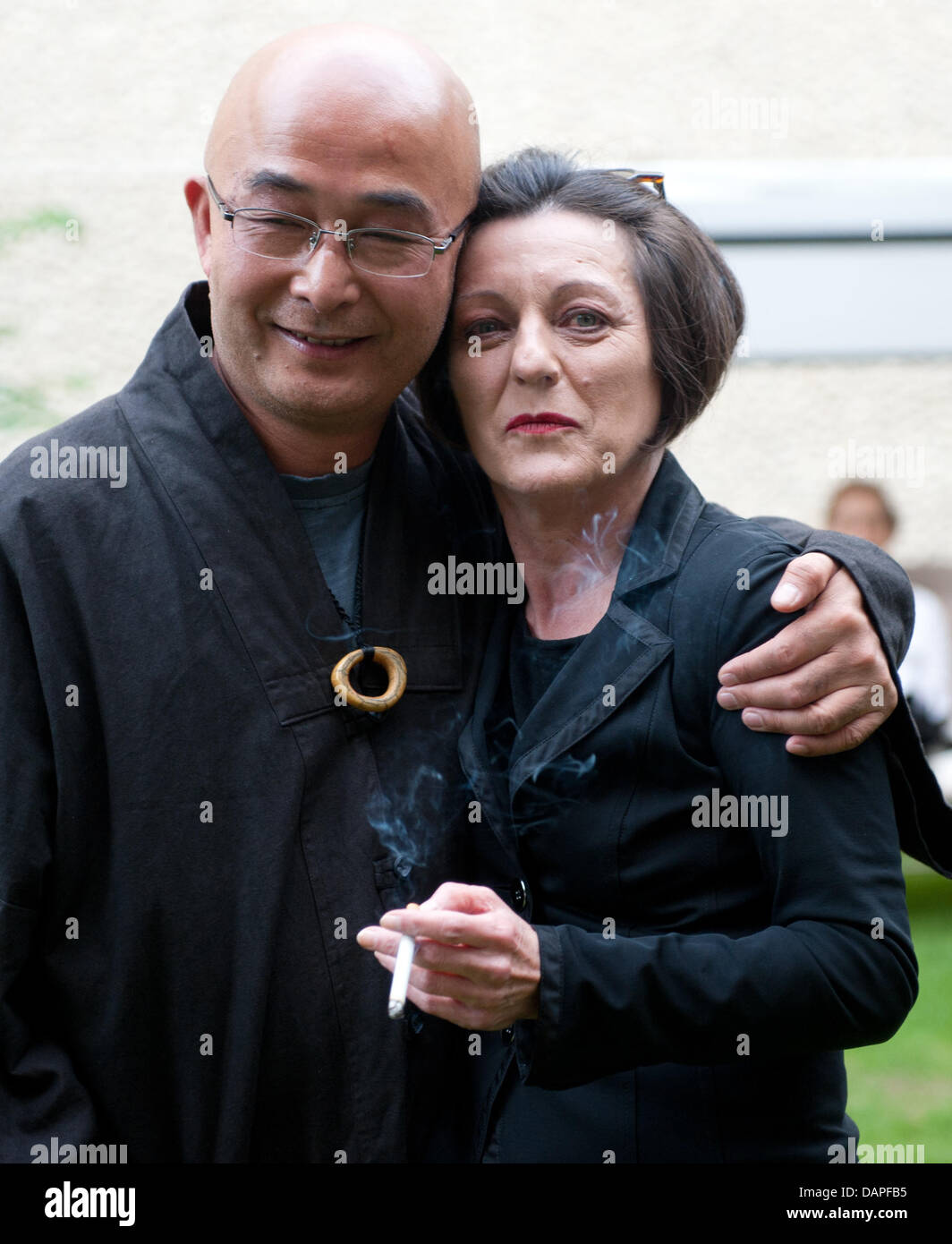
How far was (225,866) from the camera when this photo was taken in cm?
212

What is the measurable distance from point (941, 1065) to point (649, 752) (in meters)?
4.29

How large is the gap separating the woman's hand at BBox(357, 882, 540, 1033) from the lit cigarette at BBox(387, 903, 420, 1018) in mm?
13

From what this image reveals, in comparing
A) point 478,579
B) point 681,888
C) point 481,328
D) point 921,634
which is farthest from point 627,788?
point 921,634

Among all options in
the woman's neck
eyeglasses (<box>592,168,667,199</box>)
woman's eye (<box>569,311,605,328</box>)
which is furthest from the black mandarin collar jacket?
eyeglasses (<box>592,168,667,199</box>)

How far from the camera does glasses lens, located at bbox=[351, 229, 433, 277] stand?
2.12 m

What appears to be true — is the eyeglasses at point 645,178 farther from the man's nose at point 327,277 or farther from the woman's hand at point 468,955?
the woman's hand at point 468,955

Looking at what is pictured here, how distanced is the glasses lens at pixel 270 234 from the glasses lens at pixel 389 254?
8 centimetres

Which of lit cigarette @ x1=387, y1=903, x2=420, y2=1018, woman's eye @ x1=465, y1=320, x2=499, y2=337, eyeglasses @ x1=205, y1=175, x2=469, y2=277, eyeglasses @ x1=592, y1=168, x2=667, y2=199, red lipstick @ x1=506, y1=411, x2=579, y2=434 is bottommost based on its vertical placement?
lit cigarette @ x1=387, y1=903, x2=420, y2=1018

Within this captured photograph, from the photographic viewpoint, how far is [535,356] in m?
2.21

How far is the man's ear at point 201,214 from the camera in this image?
2275mm

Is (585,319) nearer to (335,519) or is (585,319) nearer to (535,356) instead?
(535,356)

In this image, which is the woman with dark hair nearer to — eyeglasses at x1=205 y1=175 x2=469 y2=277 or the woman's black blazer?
the woman's black blazer

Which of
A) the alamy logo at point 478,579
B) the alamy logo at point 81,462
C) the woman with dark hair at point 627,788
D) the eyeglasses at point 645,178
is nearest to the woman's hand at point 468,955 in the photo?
the woman with dark hair at point 627,788

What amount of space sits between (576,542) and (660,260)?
50 cm
